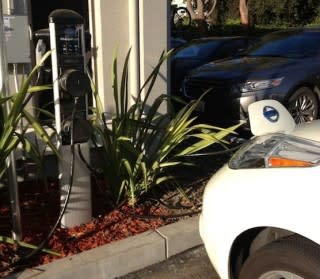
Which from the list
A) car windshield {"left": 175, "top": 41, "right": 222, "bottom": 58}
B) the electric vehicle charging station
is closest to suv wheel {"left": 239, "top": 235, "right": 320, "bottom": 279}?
the electric vehicle charging station

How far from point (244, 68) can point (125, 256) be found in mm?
4179

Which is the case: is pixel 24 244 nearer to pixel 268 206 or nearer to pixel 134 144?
pixel 134 144

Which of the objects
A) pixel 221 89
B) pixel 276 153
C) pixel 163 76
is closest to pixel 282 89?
pixel 221 89

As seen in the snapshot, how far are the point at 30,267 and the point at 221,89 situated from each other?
4085mm

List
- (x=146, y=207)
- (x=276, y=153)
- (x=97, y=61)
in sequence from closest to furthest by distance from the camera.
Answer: (x=276, y=153) < (x=146, y=207) < (x=97, y=61)

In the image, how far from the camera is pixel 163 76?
4914 mm

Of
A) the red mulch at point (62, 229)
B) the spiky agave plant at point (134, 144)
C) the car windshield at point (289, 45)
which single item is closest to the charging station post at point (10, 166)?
the red mulch at point (62, 229)

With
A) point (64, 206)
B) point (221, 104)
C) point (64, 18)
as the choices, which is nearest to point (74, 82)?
point (64, 18)

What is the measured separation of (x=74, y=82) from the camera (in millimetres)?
3312

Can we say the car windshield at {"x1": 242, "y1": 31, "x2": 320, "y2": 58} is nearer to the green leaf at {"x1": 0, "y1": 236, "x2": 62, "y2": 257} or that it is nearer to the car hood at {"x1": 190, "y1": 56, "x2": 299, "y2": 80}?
the car hood at {"x1": 190, "y1": 56, "x2": 299, "y2": 80}

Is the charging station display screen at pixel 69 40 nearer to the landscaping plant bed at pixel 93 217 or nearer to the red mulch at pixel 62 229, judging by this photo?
the landscaping plant bed at pixel 93 217

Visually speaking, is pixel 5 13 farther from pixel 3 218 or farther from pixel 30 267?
pixel 30 267

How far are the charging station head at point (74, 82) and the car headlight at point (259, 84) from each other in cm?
346

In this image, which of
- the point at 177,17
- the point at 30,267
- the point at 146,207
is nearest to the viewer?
the point at 30,267
